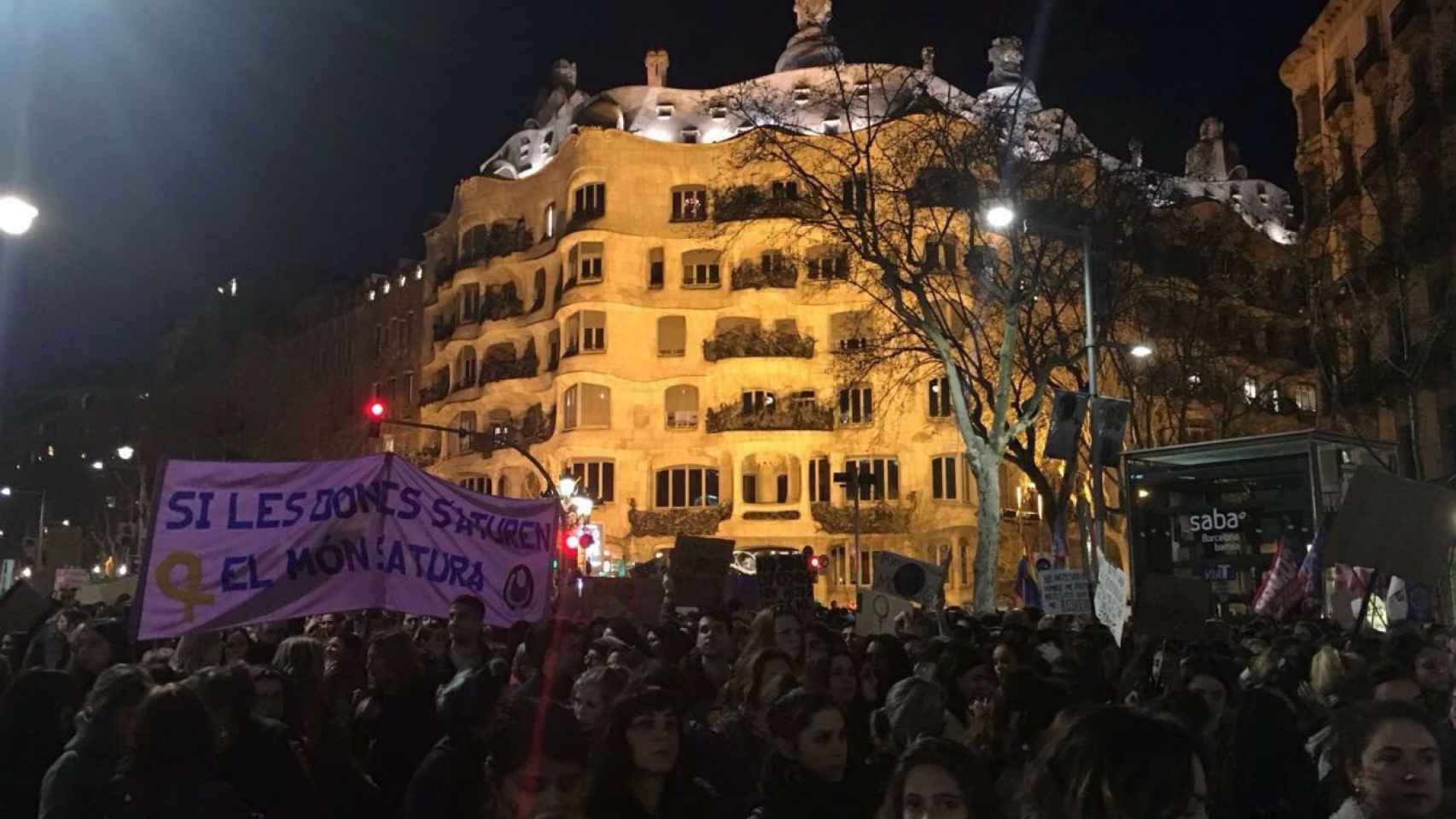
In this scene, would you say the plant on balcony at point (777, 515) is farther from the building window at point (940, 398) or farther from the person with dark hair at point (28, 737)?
the person with dark hair at point (28, 737)

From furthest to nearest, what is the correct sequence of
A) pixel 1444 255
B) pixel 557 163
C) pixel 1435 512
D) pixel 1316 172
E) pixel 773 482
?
1. pixel 557 163
2. pixel 773 482
3. pixel 1316 172
4. pixel 1444 255
5. pixel 1435 512

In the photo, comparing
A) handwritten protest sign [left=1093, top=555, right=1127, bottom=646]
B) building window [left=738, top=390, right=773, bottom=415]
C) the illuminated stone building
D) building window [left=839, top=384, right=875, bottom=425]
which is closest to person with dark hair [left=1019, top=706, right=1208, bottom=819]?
handwritten protest sign [left=1093, top=555, right=1127, bottom=646]

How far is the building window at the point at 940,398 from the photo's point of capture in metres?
48.3

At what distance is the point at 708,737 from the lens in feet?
18.6

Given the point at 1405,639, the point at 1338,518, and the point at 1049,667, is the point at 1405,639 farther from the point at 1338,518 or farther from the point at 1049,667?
the point at 1049,667

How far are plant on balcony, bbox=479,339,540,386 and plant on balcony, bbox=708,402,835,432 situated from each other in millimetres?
9394

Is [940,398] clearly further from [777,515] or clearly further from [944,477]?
[777,515]

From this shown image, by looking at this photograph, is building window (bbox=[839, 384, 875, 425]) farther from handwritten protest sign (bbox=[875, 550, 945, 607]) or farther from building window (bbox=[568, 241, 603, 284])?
handwritten protest sign (bbox=[875, 550, 945, 607])

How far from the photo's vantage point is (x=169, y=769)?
4406 mm

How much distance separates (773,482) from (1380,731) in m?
47.3

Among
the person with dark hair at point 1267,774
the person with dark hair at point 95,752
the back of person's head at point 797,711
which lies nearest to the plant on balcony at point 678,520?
the person with dark hair at point 1267,774

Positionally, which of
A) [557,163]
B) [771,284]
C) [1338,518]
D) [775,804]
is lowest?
[775,804]

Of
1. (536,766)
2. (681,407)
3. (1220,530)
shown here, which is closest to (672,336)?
(681,407)

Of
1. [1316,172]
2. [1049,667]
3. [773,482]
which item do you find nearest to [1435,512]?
[1049,667]
